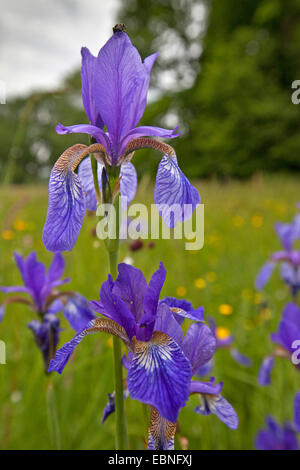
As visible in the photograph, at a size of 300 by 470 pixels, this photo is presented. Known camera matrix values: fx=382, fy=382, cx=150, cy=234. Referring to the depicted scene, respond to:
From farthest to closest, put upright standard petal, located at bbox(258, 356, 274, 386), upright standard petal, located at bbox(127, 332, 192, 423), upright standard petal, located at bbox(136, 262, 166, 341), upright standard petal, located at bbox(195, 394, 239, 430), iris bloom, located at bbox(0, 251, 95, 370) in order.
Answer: upright standard petal, located at bbox(258, 356, 274, 386) → iris bloom, located at bbox(0, 251, 95, 370) → upright standard petal, located at bbox(195, 394, 239, 430) → upright standard petal, located at bbox(136, 262, 166, 341) → upright standard petal, located at bbox(127, 332, 192, 423)

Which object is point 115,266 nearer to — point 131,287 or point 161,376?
point 131,287

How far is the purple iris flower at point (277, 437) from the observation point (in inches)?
51.3

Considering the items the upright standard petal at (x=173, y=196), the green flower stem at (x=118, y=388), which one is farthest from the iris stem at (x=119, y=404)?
the upright standard petal at (x=173, y=196)

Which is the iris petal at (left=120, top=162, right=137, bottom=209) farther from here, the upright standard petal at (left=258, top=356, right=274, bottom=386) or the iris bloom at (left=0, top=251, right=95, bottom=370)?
the upright standard petal at (left=258, top=356, right=274, bottom=386)

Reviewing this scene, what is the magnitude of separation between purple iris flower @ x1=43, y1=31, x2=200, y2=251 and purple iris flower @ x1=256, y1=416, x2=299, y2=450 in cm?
107

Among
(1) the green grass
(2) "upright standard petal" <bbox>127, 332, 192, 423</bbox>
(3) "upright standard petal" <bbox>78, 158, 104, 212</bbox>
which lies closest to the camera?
(2) "upright standard petal" <bbox>127, 332, 192, 423</bbox>

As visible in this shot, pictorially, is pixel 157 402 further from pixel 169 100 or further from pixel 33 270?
pixel 169 100

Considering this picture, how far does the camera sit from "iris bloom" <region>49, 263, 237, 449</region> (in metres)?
0.48

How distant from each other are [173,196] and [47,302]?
61 centimetres

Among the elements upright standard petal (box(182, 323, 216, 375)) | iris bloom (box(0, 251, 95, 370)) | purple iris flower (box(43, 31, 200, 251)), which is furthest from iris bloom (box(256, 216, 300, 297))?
purple iris flower (box(43, 31, 200, 251))

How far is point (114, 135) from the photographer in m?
0.66

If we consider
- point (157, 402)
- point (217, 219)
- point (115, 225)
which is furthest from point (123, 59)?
point (217, 219)

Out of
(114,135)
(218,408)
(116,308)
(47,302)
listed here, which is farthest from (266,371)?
(114,135)

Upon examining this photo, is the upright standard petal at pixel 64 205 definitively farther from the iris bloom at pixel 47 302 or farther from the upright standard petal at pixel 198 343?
the iris bloom at pixel 47 302
